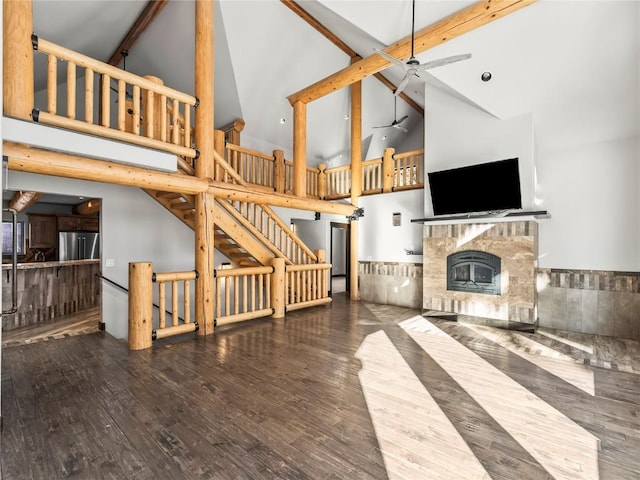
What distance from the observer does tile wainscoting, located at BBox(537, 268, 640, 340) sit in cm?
470

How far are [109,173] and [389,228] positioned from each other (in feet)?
17.7

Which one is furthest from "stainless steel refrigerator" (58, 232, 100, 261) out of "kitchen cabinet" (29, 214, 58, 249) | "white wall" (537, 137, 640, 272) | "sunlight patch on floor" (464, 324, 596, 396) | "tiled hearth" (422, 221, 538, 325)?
"white wall" (537, 137, 640, 272)

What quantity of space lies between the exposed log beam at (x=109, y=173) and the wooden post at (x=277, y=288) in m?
1.11

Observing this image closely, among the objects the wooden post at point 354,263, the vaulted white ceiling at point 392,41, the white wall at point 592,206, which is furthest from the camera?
the wooden post at point 354,263

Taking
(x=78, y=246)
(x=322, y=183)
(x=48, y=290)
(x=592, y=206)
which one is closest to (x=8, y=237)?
(x=78, y=246)

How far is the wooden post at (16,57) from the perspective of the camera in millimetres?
2902

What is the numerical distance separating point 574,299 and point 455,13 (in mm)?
4681

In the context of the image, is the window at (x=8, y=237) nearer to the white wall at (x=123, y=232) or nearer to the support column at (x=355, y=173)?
the white wall at (x=123, y=232)

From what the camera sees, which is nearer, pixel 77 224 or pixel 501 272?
pixel 501 272

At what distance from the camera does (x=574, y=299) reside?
507 centimetres

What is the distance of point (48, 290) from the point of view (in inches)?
247

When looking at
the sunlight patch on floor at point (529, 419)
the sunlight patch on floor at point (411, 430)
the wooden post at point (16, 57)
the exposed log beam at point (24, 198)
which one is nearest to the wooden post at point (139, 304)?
the wooden post at point (16, 57)

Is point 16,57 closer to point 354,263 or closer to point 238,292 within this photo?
point 238,292

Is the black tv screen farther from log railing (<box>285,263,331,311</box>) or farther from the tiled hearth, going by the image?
log railing (<box>285,263,331,311</box>)
